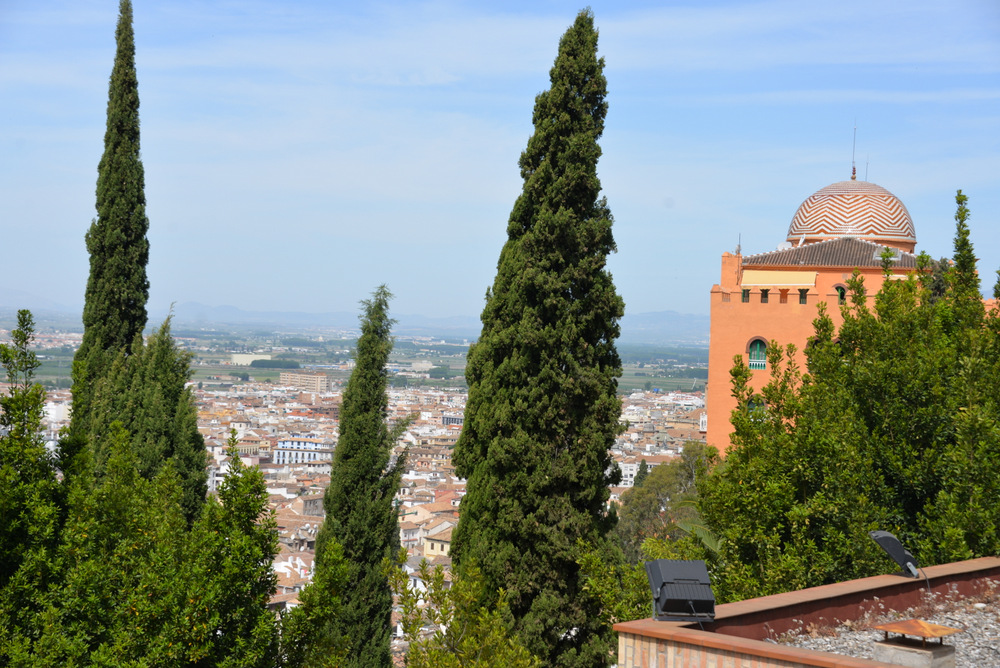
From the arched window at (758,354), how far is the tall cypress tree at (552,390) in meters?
10.2

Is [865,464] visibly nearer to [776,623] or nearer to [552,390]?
[552,390]

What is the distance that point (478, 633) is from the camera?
608 cm

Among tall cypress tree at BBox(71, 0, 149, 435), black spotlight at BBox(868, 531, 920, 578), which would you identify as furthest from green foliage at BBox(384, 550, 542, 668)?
tall cypress tree at BBox(71, 0, 149, 435)

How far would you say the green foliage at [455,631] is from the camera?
18.9 ft

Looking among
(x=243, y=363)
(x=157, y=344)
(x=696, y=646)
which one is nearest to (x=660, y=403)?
(x=243, y=363)

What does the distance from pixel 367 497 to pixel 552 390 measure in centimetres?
312

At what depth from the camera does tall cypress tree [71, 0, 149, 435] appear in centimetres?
1351

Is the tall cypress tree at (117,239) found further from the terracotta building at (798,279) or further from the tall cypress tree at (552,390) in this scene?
the terracotta building at (798,279)

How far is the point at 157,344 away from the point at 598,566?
275 inches

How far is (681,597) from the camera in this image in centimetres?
430

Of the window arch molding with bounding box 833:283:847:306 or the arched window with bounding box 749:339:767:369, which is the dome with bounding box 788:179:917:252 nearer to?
the window arch molding with bounding box 833:283:847:306

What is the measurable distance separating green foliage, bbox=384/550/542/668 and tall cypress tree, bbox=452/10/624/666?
2.35 meters

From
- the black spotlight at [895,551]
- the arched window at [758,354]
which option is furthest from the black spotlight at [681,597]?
the arched window at [758,354]

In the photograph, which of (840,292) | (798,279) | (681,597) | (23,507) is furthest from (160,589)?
(798,279)
